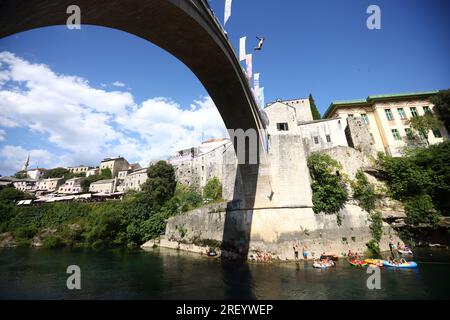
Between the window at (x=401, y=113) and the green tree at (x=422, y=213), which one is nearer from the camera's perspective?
the green tree at (x=422, y=213)

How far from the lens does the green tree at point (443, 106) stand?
2198 centimetres

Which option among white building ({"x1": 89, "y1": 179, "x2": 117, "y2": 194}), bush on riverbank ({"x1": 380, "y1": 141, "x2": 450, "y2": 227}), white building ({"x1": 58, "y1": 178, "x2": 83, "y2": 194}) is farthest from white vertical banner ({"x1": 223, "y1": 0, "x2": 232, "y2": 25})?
white building ({"x1": 58, "y1": 178, "x2": 83, "y2": 194})

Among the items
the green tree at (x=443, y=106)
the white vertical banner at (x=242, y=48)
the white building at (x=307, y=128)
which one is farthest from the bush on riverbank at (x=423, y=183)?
the white vertical banner at (x=242, y=48)

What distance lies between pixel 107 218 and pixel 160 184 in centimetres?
774

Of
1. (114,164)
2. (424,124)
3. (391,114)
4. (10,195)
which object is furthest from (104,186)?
(424,124)

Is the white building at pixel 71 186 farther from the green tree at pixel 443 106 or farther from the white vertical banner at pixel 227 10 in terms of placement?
the green tree at pixel 443 106

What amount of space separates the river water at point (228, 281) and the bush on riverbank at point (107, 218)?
9.59 m

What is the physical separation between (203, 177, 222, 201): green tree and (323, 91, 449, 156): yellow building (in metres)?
17.4

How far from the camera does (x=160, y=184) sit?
30844mm

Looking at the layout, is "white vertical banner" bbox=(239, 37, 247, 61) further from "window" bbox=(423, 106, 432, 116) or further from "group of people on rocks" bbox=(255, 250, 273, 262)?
"window" bbox=(423, 106, 432, 116)

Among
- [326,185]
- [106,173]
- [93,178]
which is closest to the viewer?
[326,185]

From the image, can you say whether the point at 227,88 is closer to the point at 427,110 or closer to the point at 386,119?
the point at 386,119

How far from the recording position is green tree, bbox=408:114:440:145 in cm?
2209
